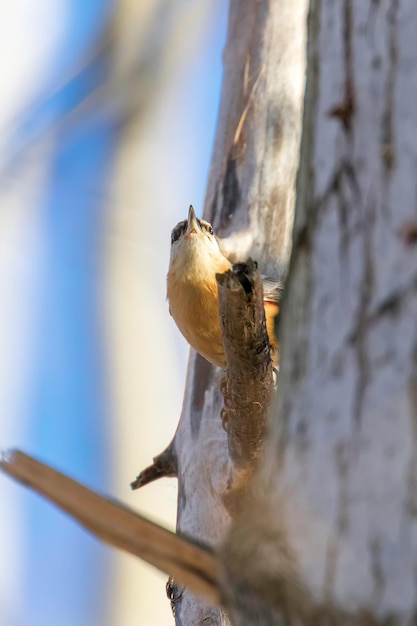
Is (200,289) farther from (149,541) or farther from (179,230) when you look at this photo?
(149,541)

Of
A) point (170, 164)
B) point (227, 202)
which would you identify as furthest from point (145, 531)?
point (170, 164)

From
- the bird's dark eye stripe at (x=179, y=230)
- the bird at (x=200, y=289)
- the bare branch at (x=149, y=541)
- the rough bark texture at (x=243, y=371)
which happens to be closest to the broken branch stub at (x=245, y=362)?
the rough bark texture at (x=243, y=371)

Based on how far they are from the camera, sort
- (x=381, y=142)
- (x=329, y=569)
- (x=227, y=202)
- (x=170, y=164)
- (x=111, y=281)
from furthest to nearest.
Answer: (x=170, y=164)
(x=111, y=281)
(x=227, y=202)
(x=381, y=142)
(x=329, y=569)

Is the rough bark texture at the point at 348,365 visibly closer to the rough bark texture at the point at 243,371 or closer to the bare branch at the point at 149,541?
the bare branch at the point at 149,541

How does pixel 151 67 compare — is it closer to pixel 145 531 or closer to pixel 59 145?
pixel 59 145

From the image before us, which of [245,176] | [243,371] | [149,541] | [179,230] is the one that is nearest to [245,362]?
[243,371]
